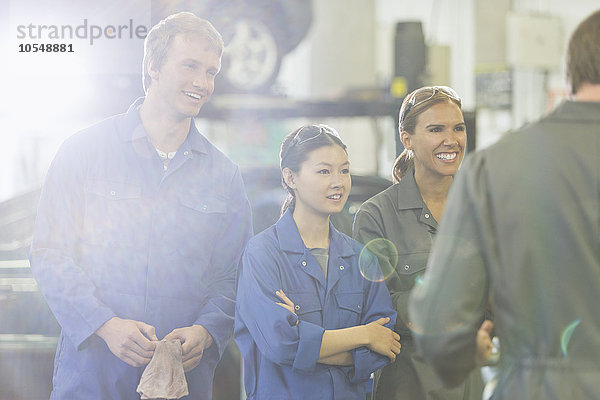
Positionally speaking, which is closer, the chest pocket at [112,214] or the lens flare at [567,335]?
the lens flare at [567,335]

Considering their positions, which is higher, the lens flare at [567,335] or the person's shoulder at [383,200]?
the person's shoulder at [383,200]

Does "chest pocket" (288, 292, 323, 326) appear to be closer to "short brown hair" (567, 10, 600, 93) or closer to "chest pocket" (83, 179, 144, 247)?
"chest pocket" (83, 179, 144, 247)

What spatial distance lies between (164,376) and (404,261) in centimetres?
73

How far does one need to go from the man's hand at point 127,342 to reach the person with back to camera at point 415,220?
0.65 meters

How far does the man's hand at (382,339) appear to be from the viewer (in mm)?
1915

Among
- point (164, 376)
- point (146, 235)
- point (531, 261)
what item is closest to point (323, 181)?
point (146, 235)

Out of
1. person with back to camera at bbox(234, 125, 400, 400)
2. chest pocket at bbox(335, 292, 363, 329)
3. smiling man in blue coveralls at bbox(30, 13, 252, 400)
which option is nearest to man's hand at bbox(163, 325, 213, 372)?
smiling man in blue coveralls at bbox(30, 13, 252, 400)

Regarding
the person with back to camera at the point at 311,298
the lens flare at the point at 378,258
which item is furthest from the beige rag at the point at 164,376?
the lens flare at the point at 378,258

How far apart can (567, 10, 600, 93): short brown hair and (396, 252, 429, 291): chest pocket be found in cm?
85

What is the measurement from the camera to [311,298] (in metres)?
1.97

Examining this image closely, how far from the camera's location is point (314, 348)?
1858mm

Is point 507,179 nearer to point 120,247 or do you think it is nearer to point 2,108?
point 120,247

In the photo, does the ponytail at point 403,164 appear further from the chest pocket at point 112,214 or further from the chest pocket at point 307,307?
the chest pocket at point 112,214

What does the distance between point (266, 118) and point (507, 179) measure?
2.63 m
